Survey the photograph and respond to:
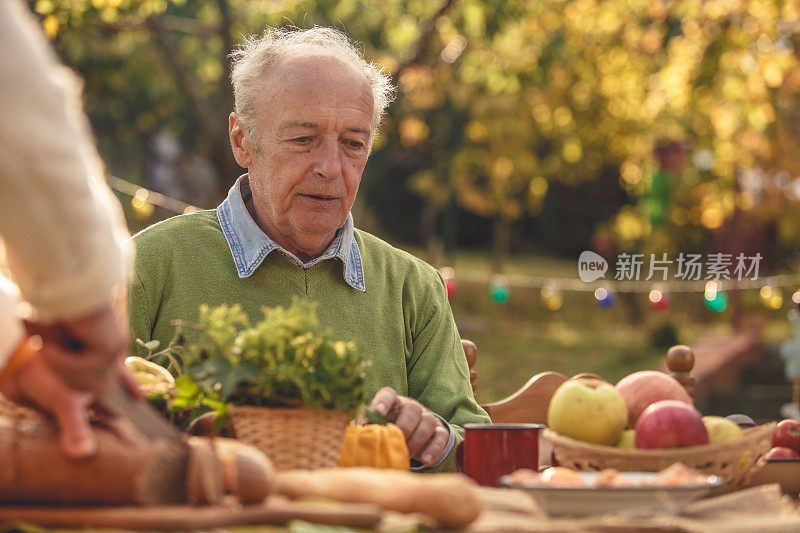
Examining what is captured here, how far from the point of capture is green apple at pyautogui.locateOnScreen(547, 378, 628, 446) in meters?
1.85

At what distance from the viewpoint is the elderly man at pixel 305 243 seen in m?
2.85

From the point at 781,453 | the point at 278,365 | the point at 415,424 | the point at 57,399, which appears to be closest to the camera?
the point at 57,399

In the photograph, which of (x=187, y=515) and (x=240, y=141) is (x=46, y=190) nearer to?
(x=187, y=515)

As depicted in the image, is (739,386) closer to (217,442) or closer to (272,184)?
(272,184)

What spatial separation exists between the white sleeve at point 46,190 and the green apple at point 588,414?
0.86 metres

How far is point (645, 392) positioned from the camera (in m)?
2.03

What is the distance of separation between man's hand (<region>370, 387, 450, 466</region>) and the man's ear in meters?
1.18

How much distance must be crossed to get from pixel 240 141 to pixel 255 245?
16.7 inches

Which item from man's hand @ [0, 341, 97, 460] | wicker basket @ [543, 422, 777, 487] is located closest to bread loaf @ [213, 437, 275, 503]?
man's hand @ [0, 341, 97, 460]

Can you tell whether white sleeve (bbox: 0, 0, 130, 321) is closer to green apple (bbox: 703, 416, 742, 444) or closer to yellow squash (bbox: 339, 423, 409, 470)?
yellow squash (bbox: 339, 423, 409, 470)

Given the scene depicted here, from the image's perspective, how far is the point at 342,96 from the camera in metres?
2.89

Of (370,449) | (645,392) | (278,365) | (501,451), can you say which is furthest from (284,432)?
(645,392)

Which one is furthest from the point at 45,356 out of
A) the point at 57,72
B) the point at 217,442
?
the point at 57,72

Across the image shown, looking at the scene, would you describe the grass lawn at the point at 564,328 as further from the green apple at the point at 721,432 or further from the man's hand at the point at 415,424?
the green apple at the point at 721,432
